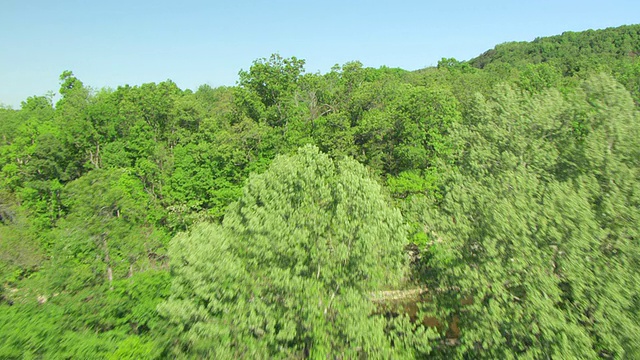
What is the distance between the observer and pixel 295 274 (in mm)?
13141

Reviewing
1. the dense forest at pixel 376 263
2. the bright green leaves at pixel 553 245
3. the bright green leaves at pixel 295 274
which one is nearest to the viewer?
the bright green leaves at pixel 553 245

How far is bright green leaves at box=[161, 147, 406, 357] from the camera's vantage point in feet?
41.4

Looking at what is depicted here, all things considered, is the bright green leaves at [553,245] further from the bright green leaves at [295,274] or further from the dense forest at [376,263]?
the bright green leaves at [295,274]

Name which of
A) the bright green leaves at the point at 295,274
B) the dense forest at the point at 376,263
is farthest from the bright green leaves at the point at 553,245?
the bright green leaves at the point at 295,274

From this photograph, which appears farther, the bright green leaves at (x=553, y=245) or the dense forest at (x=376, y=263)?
the dense forest at (x=376, y=263)

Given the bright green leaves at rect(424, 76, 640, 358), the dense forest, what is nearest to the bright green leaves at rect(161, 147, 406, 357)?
the dense forest

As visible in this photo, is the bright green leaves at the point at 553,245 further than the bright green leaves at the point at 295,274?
No

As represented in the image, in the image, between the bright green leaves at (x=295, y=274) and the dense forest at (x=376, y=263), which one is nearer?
the dense forest at (x=376, y=263)

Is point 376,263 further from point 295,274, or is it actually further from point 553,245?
point 553,245

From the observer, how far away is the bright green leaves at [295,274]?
12.6m

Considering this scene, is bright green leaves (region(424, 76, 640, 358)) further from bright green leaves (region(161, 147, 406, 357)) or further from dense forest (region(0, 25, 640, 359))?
bright green leaves (region(161, 147, 406, 357))

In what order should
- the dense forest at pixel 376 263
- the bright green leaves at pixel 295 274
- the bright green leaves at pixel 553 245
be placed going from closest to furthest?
the bright green leaves at pixel 553 245, the dense forest at pixel 376 263, the bright green leaves at pixel 295 274

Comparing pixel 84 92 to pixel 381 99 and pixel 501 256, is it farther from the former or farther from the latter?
pixel 501 256

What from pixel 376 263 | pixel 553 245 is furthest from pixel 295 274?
pixel 553 245
